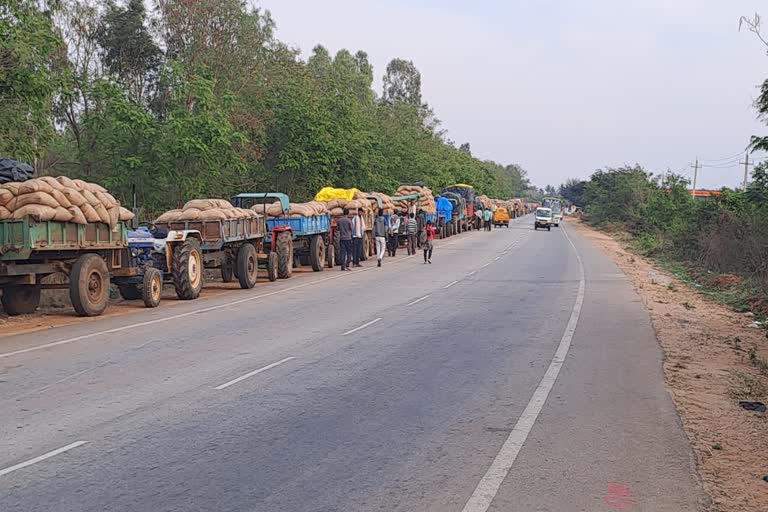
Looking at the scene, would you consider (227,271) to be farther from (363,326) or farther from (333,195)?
(363,326)

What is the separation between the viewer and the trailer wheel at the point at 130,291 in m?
18.5

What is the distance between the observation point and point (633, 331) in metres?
14.5

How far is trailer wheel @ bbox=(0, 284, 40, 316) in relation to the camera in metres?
15.8

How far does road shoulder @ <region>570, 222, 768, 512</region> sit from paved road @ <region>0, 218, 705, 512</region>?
22 centimetres

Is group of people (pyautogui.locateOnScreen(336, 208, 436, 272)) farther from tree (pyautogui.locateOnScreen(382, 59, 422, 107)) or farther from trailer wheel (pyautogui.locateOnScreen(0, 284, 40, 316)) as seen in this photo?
tree (pyautogui.locateOnScreen(382, 59, 422, 107))

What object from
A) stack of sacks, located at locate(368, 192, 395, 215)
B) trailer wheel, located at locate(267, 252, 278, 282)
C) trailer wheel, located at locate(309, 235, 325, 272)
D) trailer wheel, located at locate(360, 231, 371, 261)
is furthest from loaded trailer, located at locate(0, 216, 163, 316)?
stack of sacks, located at locate(368, 192, 395, 215)

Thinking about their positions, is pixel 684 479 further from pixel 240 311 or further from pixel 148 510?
pixel 240 311

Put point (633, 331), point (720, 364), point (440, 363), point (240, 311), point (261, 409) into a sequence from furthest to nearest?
point (240, 311)
point (633, 331)
point (720, 364)
point (440, 363)
point (261, 409)

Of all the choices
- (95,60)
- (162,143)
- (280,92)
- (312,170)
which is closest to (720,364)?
(162,143)

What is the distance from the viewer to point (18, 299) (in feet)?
52.2

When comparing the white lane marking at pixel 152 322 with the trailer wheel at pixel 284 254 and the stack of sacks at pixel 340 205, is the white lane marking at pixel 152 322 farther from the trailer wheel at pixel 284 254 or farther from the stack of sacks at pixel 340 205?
the stack of sacks at pixel 340 205

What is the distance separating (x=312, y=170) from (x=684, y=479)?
3320 centimetres

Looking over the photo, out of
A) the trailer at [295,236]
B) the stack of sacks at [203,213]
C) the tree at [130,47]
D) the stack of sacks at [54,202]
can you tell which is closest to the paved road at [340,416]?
the stack of sacks at [54,202]

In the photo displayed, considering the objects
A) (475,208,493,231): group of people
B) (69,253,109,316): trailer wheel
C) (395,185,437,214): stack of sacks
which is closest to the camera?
(69,253,109,316): trailer wheel
